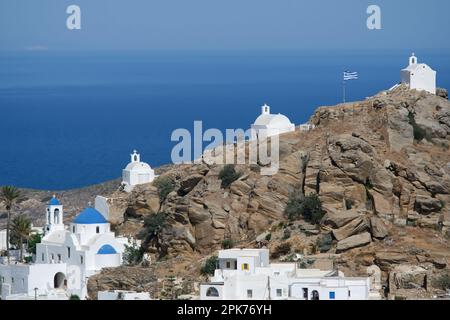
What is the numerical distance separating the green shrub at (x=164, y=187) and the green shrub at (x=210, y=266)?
769 centimetres

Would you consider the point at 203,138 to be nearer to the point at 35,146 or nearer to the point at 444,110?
the point at 444,110

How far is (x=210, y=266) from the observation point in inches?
2697

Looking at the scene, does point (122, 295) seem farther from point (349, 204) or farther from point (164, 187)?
point (164, 187)

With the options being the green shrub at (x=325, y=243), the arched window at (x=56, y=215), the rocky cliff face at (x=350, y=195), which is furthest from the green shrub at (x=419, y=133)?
the arched window at (x=56, y=215)

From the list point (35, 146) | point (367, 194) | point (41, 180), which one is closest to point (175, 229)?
point (367, 194)

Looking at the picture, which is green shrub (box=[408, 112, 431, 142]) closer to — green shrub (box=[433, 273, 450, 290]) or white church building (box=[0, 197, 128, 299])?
green shrub (box=[433, 273, 450, 290])

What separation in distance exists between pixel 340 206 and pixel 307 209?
1228 mm

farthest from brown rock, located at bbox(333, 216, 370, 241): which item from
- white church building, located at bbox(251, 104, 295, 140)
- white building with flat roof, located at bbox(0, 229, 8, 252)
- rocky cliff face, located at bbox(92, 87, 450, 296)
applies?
white building with flat roof, located at bbox(0, 229, 8, 252)

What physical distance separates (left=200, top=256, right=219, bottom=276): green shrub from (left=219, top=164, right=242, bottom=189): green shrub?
5.12 m

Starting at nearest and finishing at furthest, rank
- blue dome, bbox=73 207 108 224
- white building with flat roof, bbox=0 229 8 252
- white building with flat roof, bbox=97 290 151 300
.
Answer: white building with flat roof, bbox=97 290 151 300
blue dome, bbox=73 207 108 224
white building with flat roof, bbox=0 229 8 252

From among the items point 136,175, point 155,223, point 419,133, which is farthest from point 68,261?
point 419,133

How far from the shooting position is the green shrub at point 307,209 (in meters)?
70.3

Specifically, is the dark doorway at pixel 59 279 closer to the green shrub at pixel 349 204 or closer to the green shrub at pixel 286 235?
the green shrub at pixel 286 235

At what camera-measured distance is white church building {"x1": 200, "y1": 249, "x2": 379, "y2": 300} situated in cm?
6312
